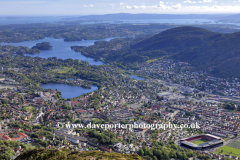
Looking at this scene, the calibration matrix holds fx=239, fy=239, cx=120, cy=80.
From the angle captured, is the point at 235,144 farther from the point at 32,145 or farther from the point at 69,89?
the point at 69,89

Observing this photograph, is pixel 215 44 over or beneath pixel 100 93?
over

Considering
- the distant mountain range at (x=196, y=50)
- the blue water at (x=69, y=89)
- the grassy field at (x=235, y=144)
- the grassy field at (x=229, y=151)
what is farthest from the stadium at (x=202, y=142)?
the distant mountain range at (x=196, y=50)

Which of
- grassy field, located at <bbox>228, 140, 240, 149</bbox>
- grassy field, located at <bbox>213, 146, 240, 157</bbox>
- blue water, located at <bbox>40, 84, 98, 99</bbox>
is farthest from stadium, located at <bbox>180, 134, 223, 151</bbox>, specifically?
blue water, located at <bbox>40, 84, 98, 99</bbox>

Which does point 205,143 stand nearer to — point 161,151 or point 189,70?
point 161,151

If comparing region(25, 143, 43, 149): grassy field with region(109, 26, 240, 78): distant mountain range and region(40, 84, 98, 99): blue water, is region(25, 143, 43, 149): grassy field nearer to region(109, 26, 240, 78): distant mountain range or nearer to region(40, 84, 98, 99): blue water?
region(40, 84, 98, 99): blue water

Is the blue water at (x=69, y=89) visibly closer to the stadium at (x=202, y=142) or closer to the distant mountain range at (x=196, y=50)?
the stadium at (x=202, y=142)

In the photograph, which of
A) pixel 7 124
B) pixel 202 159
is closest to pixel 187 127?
pixel 202 159
